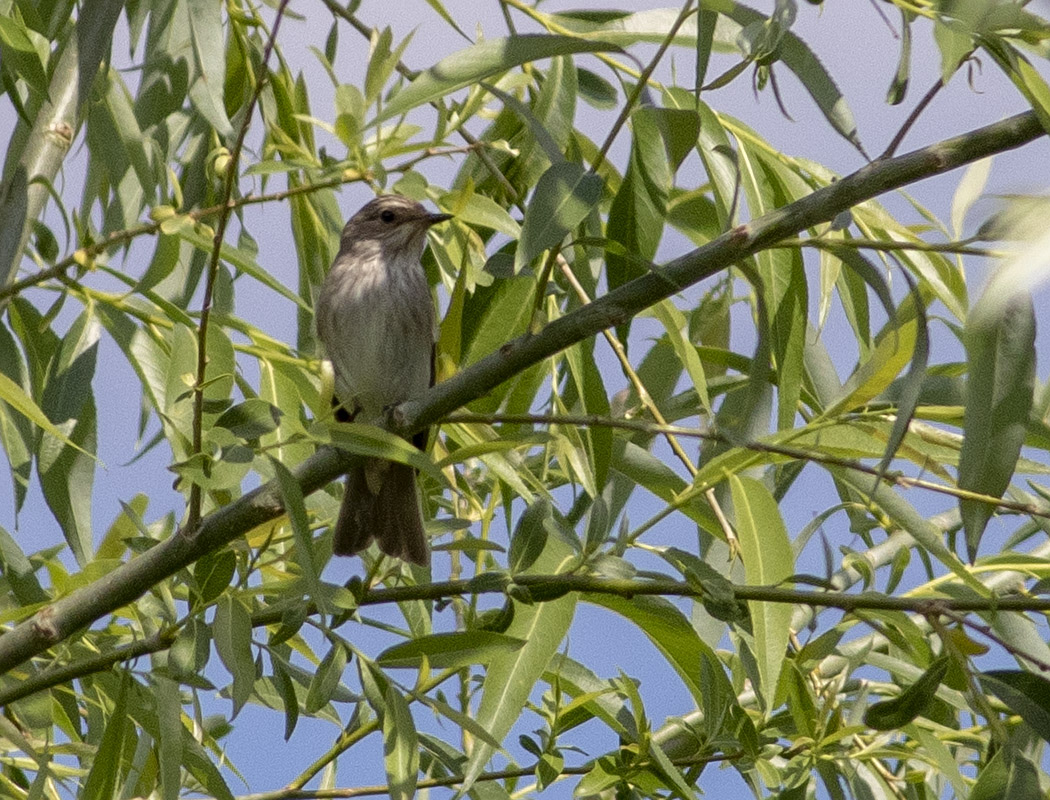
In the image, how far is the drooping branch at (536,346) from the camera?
1.63m

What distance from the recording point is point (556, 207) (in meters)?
1.80

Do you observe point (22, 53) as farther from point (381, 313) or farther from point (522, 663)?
point (381, 313)

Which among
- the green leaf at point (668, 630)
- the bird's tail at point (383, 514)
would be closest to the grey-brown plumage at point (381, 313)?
the bird's tail at point (383, 514)

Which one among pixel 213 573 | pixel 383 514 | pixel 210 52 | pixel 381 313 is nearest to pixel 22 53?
pixel 210 52

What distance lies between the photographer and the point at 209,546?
201 centimetres

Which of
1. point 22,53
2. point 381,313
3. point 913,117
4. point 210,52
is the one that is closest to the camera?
point 913,117

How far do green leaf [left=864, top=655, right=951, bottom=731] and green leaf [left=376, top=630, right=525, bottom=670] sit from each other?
1.80 ft

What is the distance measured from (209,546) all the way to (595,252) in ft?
3.71

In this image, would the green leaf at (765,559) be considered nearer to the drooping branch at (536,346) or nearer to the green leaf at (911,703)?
the green leaf at (911,703)

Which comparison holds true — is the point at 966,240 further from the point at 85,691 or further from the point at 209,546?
the point at 85,691

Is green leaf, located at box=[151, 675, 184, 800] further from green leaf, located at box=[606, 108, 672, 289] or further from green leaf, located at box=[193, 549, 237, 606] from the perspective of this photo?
green leaf, located at box=[606, 108, 672, 289]

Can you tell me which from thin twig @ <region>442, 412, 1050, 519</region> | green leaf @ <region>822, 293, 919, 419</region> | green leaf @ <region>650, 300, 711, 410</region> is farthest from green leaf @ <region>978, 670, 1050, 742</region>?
green leaf @ <region>650, 300, 711, 410</region>

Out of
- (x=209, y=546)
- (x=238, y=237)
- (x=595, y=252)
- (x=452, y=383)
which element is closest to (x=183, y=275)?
(x=238, y=237)

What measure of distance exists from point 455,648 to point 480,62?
92 cm
